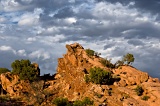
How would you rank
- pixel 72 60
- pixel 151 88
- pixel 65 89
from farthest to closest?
pixel 72 60 < pixel 65 89 < pixel 151 88

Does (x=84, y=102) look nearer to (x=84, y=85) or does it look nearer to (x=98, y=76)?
(x=98, y=76)

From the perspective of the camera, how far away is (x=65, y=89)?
233ft

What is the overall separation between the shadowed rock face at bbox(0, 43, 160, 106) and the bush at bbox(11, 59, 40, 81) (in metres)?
1.41

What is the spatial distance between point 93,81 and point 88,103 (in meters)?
7.83

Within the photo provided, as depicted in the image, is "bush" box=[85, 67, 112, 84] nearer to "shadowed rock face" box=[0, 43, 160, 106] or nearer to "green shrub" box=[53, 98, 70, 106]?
"shadowed rock face" box=[0, 43, 160, 106]

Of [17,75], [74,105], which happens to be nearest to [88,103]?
[74,105]

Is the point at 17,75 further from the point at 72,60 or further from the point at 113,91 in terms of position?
the point at 113,91

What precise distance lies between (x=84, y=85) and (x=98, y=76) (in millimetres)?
4218

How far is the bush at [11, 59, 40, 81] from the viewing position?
75250 millimetres

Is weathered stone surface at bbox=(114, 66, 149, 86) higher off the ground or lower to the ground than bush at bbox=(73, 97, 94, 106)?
higher

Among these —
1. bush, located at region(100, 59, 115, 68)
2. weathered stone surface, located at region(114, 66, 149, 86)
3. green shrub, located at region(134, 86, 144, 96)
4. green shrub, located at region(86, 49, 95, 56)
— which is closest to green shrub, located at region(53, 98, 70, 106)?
weathered stone surface, located at region(114, 66, 149, 86)

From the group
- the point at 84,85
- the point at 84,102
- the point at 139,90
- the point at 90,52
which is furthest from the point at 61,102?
the point at 90,52

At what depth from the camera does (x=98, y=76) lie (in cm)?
6688

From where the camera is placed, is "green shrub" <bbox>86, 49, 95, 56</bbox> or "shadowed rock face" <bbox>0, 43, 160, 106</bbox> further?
"green shrub" <bbox>86, 49, 95, 56</bbox>
